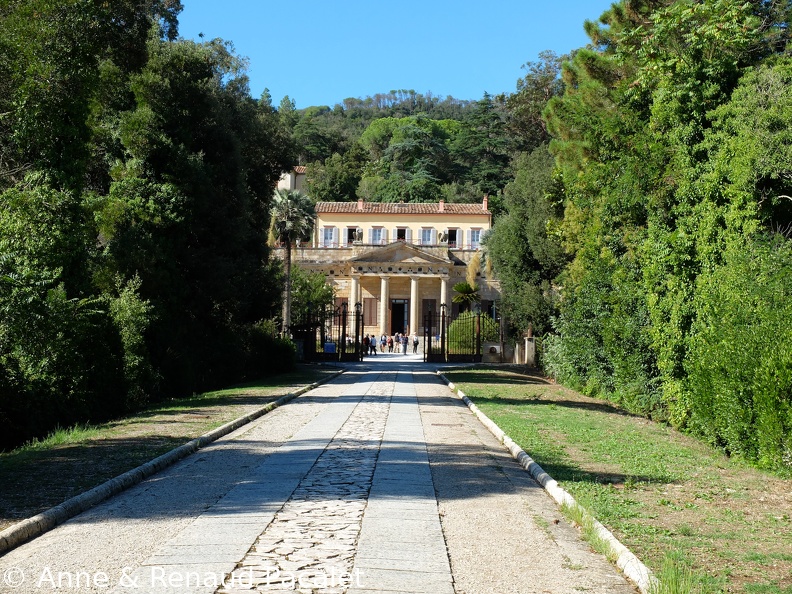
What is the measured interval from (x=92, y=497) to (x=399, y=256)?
57592 mm

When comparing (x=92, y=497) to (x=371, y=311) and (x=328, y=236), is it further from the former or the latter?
(x=328, y=236)

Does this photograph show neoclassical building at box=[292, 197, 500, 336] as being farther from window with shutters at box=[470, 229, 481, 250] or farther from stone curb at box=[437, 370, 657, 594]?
stone curb at box=[437, 370, 657, 594]

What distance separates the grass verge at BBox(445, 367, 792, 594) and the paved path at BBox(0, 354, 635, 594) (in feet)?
1.46

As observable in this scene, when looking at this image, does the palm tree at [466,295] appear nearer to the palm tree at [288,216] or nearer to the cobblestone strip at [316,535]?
the palm tree at [288,216]

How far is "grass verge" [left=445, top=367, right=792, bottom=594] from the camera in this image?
227 inches

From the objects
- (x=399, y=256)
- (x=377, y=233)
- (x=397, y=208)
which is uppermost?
(x=397, y=208)

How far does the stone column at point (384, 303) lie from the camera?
2594 inches

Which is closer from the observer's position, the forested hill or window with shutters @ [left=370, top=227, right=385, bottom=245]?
window with shutters @ [left=370, top=227, right=385, bottom=245]

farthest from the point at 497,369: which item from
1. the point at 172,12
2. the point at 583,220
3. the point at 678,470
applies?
the point at 678,470

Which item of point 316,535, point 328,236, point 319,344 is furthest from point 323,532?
point 328,236

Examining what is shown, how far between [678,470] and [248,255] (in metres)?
21.6

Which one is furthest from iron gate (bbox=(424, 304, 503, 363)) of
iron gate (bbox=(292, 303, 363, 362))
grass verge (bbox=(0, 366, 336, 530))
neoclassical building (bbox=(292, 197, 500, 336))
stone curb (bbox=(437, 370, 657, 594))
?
stone curb (bbox=(437, 370, 657, 594))
